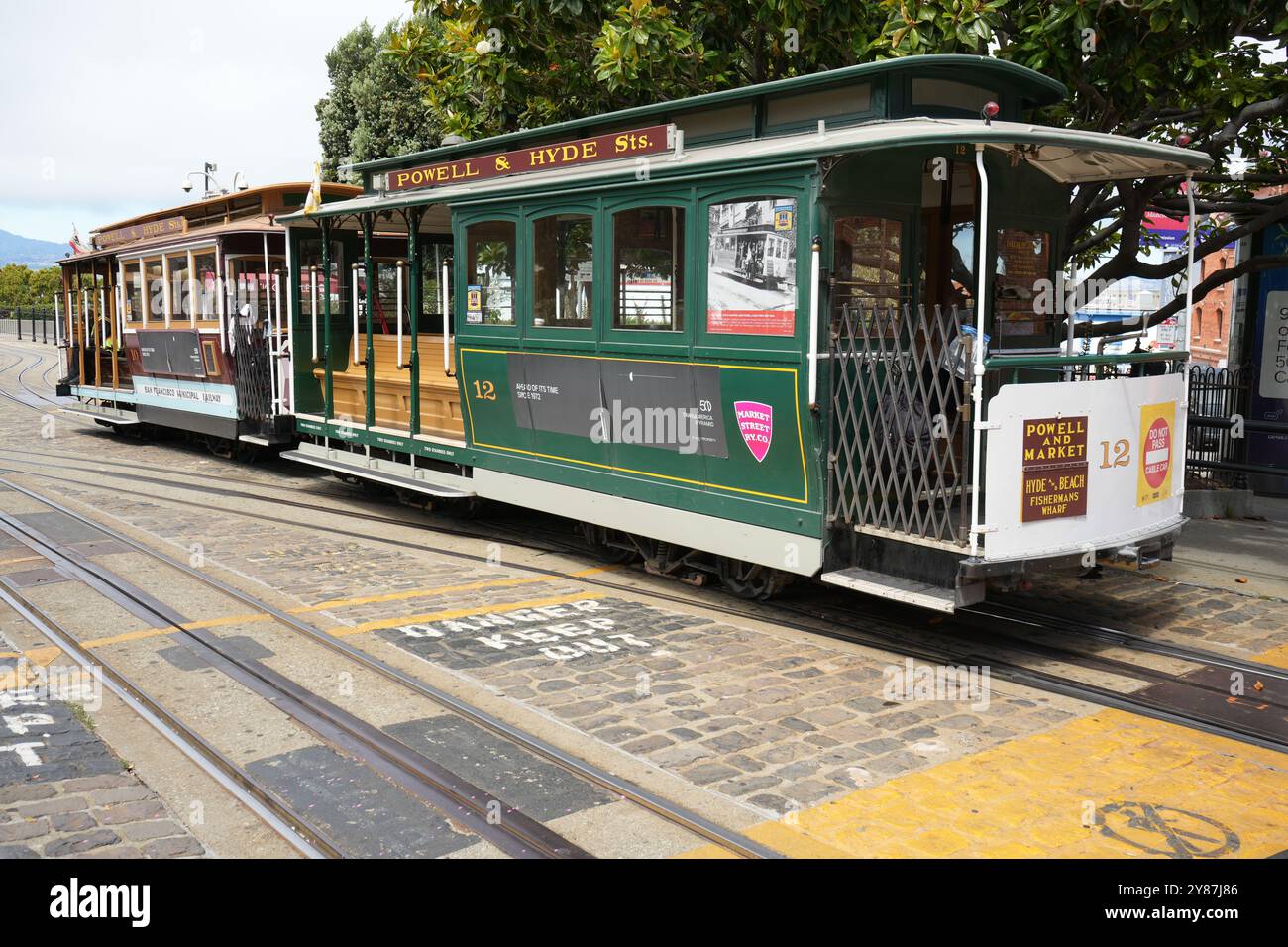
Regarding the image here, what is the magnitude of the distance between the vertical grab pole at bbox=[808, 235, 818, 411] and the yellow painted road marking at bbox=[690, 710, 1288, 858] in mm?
2531

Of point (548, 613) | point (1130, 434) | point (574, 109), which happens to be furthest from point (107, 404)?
point (1130, 434)

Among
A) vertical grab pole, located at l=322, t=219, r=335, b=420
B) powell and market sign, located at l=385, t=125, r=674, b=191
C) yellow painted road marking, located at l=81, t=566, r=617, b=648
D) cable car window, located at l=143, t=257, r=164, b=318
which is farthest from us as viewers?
cable car window, located at l=143, t=257, r=164, b=318

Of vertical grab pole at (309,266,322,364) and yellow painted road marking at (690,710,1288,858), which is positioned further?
vertical grab pole at (309,266,322,364)

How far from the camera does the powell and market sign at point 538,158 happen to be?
8.63 m

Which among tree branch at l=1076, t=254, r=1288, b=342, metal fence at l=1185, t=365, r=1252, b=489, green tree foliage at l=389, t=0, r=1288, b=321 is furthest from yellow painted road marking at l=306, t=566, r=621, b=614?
metal fence at l=1185, t=365, r=1252, b=489

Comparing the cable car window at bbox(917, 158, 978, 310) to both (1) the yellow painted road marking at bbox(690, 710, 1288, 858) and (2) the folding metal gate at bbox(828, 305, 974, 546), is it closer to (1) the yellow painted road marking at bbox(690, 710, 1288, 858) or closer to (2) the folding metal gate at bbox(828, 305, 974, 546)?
(2) the folding metal gate at bbox(828, 305, 974, 546)

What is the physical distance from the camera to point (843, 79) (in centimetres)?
736

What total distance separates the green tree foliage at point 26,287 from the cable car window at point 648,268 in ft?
213

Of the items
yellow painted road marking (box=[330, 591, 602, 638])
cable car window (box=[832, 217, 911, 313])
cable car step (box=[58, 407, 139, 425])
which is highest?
cable car window (box=[832, 217, 911, 313])

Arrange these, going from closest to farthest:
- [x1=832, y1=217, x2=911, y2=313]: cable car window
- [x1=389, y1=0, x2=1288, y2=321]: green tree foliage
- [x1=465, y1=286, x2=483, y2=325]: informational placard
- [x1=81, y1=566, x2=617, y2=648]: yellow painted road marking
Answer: [x1=832, y1=217, x2=911, y2=313]: cable car window, [x1=81, y1=566, x2=617, y2=648]: yellow painted road marking, [x1=389, y1=0, x2=1288, y2=321]: green tree foliage, [x1=465, y1=286, x2=483, y2=325]: informational placard

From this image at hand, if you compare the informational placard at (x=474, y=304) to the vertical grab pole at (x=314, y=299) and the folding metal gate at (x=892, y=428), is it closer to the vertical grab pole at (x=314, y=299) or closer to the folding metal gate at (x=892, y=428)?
the vertical grab pole at (x=314, y=299)

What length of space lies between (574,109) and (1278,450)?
9268mm

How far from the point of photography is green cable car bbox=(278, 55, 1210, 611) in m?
→ 6.84
